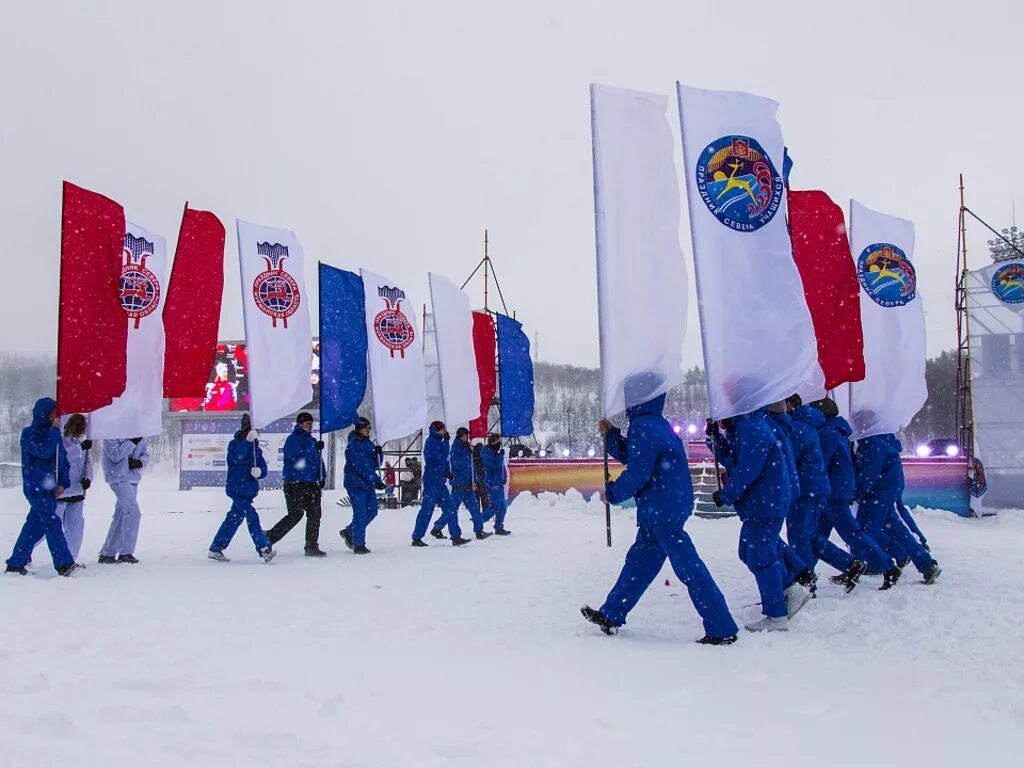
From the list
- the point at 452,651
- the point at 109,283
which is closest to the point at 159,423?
the point at 109,283

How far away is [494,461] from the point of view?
1355 centimetres

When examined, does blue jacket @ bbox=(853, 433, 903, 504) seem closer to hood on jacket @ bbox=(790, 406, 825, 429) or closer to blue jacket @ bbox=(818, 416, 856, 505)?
blue jacket @ bbox=(818, 416, 856, 505)

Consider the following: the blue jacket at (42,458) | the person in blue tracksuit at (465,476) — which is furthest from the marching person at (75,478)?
the person in blue tracksuit at (465,476)

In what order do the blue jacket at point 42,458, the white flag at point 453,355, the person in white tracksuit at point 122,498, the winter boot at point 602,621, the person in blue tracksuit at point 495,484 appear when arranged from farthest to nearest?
1. the person in blue tracksuit at point 495,484
2. the white flag at point 453,355
3. the person in white tracksuit at point 122,498
4. the blue jacket at point 42,458
5. the winter boot at point 602,621

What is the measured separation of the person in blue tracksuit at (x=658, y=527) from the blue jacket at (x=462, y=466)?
7150mm

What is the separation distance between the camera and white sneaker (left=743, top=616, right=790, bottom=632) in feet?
17.2

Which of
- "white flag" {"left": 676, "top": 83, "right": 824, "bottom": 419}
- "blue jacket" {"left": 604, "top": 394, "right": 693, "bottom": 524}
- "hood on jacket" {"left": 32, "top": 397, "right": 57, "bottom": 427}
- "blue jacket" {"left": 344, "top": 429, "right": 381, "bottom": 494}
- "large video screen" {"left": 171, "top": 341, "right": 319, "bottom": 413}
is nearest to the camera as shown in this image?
"blue jacket" {"left": 604, "top": 394, "right": 693, "bottom": 524}

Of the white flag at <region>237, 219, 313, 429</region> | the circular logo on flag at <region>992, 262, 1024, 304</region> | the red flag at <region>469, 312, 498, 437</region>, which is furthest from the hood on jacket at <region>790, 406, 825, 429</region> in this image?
the circular logo on flag at <region>992, 262, 1024, 304</region>

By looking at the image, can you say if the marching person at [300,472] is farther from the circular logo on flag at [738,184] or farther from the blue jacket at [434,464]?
the circular logo on flag at [738,184]

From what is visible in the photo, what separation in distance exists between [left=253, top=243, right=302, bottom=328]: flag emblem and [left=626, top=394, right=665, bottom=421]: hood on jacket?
6.40 meters

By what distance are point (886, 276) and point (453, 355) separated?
6739mm

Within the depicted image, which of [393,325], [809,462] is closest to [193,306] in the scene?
[393,325]

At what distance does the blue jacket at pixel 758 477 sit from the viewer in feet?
17.0

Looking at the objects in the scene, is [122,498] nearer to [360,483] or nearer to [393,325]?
[360,483]
